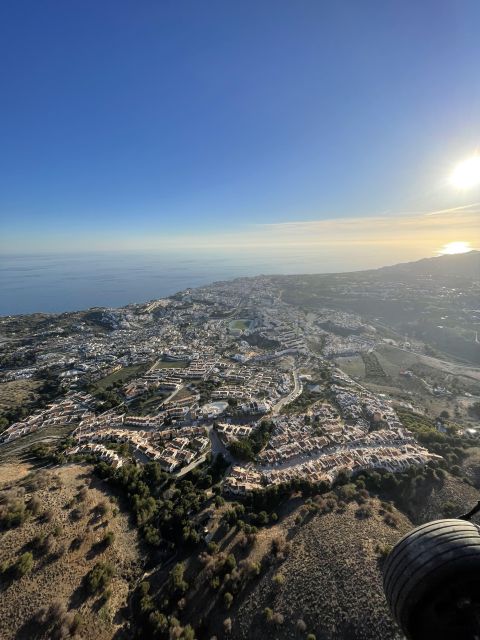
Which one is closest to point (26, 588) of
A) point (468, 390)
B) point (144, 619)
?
point (144, 619)

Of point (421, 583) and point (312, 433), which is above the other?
point (421, 583)

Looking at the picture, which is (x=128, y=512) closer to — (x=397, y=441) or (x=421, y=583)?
(x=421, y=583)

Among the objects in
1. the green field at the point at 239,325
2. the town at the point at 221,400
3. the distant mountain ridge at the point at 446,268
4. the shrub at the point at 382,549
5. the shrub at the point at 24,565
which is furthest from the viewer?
the distant mountain ridge at the point at 446,268

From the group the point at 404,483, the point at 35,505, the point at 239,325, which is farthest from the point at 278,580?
the point at 239,325

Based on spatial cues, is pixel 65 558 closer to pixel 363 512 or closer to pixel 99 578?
pixel 99 578

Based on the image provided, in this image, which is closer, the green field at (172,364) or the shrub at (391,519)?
the shrub at (391,519)

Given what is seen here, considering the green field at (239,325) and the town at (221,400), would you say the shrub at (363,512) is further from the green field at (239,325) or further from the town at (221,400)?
the green field at (239,325)

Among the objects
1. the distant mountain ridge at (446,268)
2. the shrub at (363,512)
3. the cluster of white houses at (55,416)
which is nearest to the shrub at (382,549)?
the shrub at (363,512)
